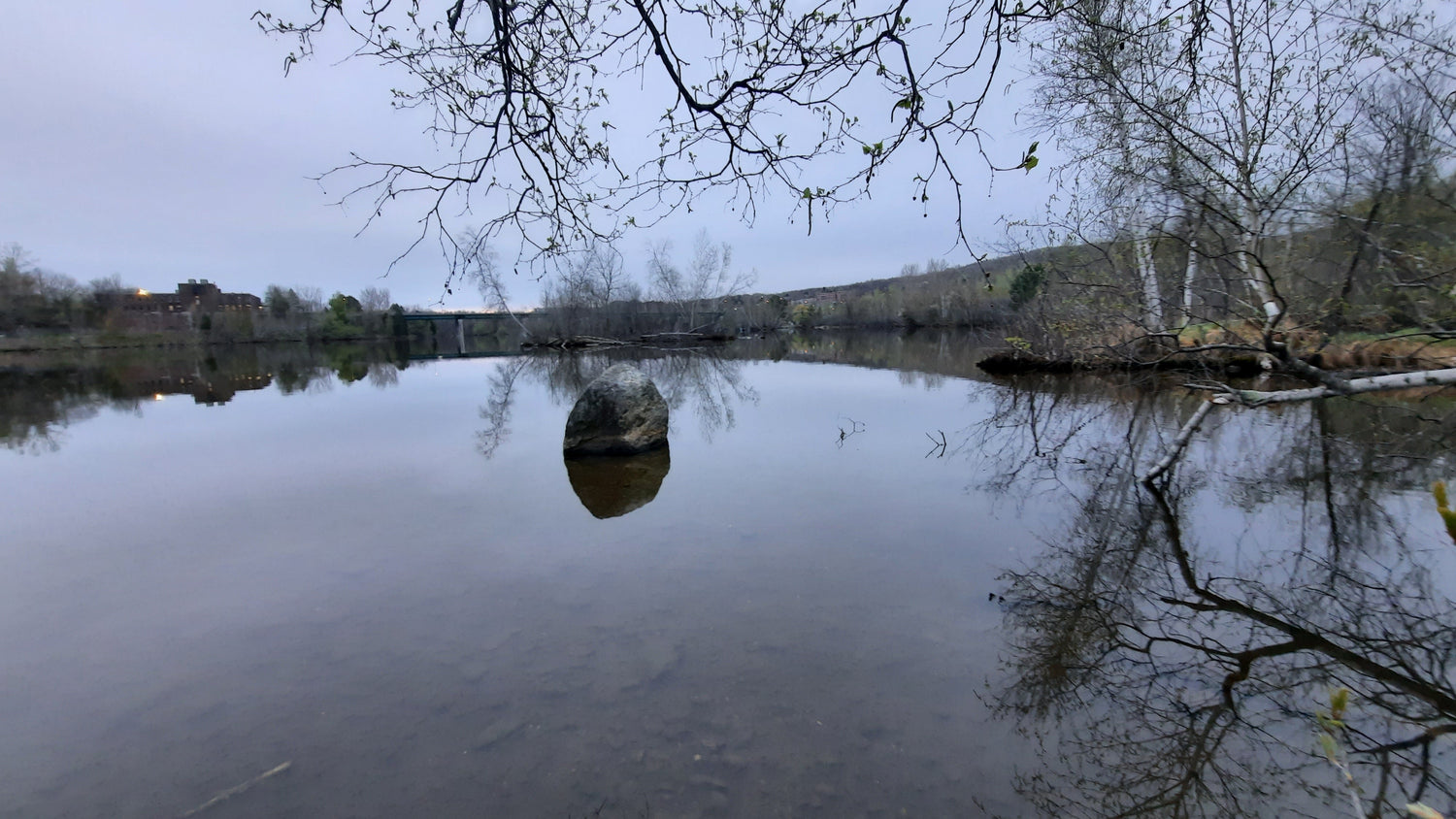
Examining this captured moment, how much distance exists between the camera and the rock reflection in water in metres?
6.95

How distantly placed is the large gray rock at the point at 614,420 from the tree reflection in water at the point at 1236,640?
16.2ft

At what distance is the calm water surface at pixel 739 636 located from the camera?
282 centimetres

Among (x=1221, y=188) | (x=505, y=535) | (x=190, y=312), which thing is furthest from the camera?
(x=190, y=312)

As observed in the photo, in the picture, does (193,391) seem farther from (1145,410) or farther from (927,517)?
(1145,410)

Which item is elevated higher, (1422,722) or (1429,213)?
(1429,213)

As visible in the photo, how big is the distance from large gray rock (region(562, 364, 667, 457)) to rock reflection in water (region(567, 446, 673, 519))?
167mm

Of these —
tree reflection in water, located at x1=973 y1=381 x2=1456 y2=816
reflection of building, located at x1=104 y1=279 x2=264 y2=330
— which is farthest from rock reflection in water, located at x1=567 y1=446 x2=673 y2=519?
reflection of building, located at x1=104 y1=279 x2=264 y2=330

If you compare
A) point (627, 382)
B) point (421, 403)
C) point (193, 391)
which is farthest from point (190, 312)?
point (627, 382)

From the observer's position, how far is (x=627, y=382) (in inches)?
374

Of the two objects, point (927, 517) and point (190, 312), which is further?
point (190, 312)

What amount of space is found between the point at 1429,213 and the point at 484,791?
43.2 feet

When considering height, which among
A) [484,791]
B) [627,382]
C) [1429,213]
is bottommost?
[484,791]

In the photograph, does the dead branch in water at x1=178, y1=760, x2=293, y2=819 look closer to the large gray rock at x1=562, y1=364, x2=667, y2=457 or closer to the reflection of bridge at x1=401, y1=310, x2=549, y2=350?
the large gray rock at x1=562, y1=364, x2=667, y2=457

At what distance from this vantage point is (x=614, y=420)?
30.1 ft
